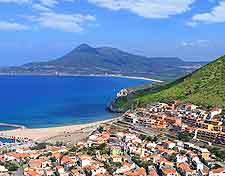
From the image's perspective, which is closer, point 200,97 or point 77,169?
point 77,169

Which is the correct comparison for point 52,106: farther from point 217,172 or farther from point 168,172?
point 217,172

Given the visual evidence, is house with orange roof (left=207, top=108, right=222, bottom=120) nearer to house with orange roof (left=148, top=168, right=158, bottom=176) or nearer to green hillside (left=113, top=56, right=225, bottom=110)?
green hillside (left=113, top=56, right=225, bottom=110)

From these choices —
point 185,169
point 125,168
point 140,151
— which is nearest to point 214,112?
point 140,151

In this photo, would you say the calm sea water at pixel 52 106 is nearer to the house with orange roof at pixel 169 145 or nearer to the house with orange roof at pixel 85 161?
the house with orange roof at pixel 169 145

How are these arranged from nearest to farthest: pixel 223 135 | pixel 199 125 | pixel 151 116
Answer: pixel 223 135 < pixel 199 125 < pixel 151 116

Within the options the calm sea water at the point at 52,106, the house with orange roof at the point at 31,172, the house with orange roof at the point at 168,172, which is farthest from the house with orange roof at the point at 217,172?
the calm sea water at the point at 52,106

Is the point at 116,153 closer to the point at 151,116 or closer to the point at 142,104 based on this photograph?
the point at 151,116

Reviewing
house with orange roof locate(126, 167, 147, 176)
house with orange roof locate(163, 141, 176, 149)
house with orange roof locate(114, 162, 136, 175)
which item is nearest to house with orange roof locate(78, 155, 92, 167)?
house with orange roof locate(114, 162, 136, 175)

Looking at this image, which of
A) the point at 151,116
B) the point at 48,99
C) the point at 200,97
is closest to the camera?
the point at 151,116

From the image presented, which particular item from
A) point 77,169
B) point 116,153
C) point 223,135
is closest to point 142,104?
point 223,135
